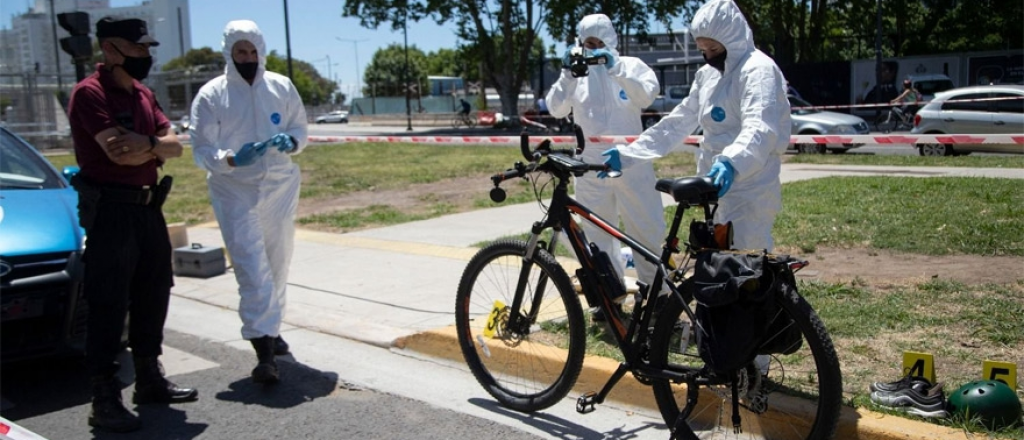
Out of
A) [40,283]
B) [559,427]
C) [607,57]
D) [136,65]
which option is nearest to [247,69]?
[136,65]

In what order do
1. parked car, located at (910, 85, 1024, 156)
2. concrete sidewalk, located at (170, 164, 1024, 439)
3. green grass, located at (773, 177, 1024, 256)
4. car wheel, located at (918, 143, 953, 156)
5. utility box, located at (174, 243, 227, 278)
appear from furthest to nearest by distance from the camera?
1. parked car, located at (910, 85, 1024, 156)
2. car wheel, located at (918, 143, 953, 156)
3. utility box, located at (174, 243, 227, 278)
4. green grass, located at (773, 177, 1024, 256)
5. concrete sidewalk, located at (170, 164, 1024, 439)

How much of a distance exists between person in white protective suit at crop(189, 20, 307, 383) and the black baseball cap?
63 cm

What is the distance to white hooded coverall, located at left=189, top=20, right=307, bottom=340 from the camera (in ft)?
17.7

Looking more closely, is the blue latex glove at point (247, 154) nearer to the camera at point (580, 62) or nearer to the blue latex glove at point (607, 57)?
the camera at point (580, 62)

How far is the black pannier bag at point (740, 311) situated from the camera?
355 cm

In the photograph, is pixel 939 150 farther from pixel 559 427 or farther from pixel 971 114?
pixel 559 427

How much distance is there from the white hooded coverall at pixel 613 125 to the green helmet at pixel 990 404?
79.9 inches

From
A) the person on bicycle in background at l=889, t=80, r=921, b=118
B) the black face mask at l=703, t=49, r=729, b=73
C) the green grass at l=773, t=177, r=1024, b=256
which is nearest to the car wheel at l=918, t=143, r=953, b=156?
the green grass at l=773, t=177, r=1024, b=256

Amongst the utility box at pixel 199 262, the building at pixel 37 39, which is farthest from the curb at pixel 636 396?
the building at pixel 37 39

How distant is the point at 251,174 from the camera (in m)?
5.49

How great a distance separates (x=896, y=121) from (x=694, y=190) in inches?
1020

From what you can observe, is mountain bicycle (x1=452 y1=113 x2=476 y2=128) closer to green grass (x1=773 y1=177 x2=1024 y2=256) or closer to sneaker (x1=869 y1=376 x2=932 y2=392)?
green grass (x1=773 y1=177 x2=1024 y2=256)

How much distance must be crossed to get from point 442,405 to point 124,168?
6.78 feet

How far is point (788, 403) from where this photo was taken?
4188mm
